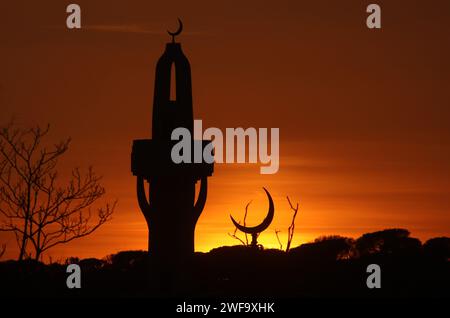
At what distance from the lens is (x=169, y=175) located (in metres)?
36.0

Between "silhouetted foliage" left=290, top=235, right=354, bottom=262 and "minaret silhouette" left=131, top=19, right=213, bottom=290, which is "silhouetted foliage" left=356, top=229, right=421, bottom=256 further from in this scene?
"minaret silhouette" left=131, top=19, right=213, bottom=290

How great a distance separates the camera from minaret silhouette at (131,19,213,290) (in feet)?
118

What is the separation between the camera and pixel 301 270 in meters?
42.3

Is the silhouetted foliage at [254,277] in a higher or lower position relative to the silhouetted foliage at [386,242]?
lower

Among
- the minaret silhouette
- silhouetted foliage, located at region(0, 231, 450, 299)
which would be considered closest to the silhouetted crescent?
silhouetted foliage, located at region(0, 231, 450, 299)

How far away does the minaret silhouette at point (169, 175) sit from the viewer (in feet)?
118

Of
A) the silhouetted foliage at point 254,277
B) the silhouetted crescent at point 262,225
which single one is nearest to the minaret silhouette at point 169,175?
the silhouetted foliage at point 254,277

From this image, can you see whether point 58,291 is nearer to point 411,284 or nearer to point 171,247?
point 171,247

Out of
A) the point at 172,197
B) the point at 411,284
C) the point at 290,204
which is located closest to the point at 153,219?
the point at 172,197

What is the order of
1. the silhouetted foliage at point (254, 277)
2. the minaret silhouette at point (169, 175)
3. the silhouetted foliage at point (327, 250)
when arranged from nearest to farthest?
1. the minaret silhouette at point (169, 175)
2. the silhouetted foliage at point (254, 277)
3. the silhouetted foliage at point (327, 250)

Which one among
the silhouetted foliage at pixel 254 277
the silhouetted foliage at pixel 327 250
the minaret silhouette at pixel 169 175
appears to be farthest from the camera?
the silhouetted foliage at pixel 327 250

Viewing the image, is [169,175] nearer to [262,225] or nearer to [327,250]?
[262,225]

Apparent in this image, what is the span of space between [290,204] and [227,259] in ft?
11.5

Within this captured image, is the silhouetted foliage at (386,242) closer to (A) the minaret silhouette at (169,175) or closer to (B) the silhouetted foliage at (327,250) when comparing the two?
(B) the silhouetted foliage at (327,250)
